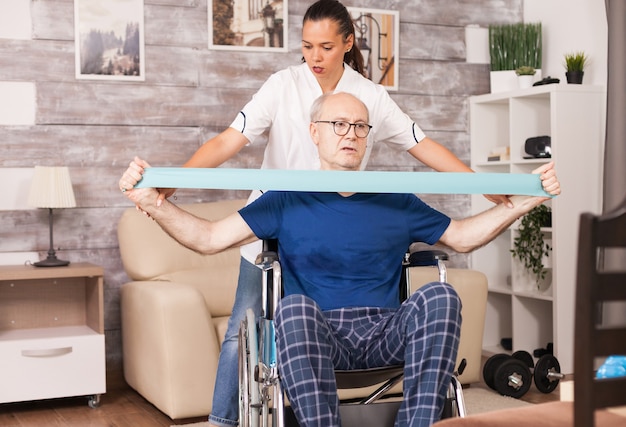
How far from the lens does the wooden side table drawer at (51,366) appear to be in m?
3.64

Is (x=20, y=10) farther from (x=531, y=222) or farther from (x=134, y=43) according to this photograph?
(x=531, y=222)

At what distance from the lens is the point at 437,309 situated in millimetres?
2109

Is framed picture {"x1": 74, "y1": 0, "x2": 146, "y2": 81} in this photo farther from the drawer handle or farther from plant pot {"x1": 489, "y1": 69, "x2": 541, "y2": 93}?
plant pot {"x1": 489, "y1": 69, "x2": 541, "y2": 93}

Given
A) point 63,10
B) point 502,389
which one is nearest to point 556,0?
point 502,389

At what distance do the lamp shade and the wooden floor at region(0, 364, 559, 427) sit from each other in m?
0.87

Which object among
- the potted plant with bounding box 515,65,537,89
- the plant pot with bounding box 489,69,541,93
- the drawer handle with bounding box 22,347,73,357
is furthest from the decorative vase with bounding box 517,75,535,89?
the drawer handle with bounding box 22,347,73,357

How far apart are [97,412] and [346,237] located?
1845 mm

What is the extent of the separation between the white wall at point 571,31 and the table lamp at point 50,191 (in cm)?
261

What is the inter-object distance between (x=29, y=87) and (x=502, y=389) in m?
2.50

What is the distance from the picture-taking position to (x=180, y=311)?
344 cm

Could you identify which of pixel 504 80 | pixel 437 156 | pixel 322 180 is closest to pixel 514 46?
A: pixel 504 80

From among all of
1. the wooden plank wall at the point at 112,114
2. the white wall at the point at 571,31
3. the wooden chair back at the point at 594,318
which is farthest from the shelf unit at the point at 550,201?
the wooden chair back at the point at 594,318

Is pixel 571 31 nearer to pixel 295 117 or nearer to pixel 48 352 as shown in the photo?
pixel 295 117

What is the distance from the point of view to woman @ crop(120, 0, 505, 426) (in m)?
2.65
